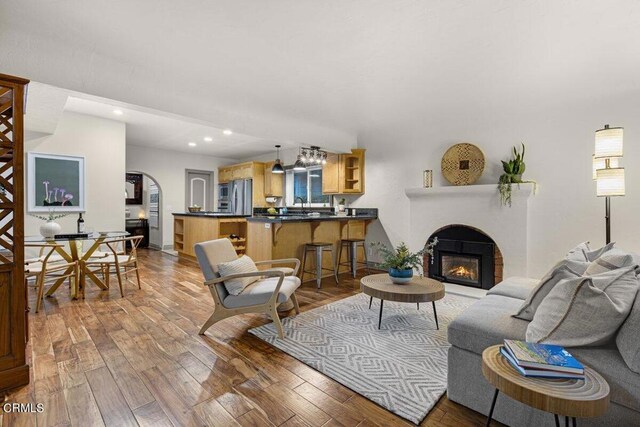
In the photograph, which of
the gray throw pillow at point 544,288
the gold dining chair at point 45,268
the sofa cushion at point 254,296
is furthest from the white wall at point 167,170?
the gray throw pillow at point 544,288

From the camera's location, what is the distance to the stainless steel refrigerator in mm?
8010

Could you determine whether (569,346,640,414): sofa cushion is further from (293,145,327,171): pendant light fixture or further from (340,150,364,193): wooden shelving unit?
(340,150,364,193): wooden shelving unit

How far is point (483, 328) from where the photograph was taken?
1790 millimetres

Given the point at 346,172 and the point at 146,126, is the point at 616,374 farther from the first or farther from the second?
the point at 146,126

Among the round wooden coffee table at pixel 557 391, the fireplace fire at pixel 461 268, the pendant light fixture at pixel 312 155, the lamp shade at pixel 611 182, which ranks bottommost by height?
the fireplace fire at pixel 461 268

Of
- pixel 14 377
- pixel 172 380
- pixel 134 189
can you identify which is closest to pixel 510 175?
pixel 172 380

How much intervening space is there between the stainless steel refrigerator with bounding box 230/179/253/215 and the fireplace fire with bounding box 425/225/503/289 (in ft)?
15.6

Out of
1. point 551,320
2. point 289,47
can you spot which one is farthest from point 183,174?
point 551,320

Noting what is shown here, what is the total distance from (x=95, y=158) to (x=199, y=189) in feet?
11.8

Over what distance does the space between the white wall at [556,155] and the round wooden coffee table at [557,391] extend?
3.23 metres

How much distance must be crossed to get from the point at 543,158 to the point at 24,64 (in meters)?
A: 5.63

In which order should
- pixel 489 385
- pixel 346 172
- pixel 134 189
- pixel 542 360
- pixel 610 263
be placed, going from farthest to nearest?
pixel 134 189 → pixel 346 172 → pixel 610 263 → pixel 489 385 → pixel 542 360

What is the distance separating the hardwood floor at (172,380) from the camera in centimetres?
173

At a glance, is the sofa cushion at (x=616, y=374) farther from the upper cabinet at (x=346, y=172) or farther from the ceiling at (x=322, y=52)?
the upper cabinet at (x=346, y=172)
